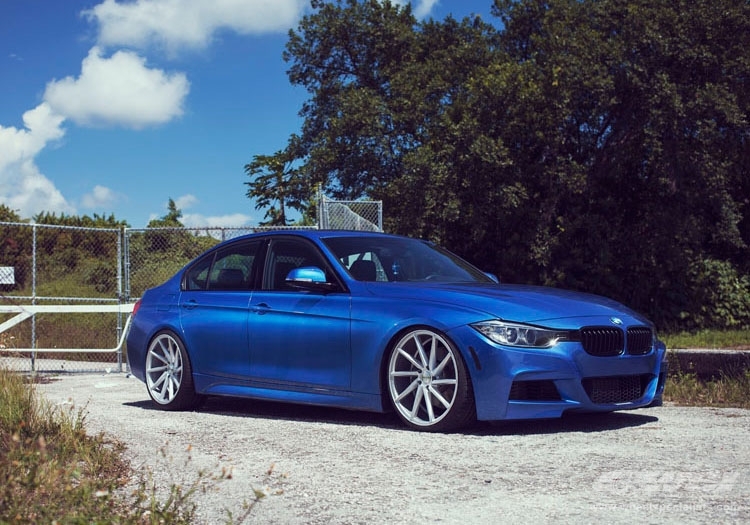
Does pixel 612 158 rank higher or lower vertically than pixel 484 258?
higher

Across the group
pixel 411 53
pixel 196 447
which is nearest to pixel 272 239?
pixel 196 447

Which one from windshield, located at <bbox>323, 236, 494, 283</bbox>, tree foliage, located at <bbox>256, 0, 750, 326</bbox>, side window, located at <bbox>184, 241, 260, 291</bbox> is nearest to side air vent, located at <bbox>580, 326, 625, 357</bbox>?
windshield, located at <bbox>323, 236, 494, 283</bbox>

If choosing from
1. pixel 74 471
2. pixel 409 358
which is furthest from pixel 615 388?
pixel 74 471

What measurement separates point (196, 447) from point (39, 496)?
92.5 inches

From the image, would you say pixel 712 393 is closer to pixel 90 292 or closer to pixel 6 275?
pixel 6 275

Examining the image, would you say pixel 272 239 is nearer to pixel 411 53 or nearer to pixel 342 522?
pixel 342 522

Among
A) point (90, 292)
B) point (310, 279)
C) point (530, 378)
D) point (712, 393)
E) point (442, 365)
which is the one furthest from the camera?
point (90, 292)

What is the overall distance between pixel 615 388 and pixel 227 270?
361 cm

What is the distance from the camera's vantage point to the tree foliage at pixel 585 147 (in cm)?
→ 2242

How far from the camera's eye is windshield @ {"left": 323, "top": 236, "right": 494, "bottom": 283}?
7.79 meters

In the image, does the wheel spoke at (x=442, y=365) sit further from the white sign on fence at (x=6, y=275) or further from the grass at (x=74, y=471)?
the white sign on fence at (x=6, y=275)

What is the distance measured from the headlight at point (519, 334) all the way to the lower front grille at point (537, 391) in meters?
0.26

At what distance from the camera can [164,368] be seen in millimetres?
8992

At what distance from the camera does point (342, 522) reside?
436 cm
